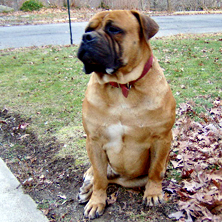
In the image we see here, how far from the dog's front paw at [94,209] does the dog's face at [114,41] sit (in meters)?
1.22

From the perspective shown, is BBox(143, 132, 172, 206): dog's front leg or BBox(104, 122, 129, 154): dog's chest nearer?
BBox(104, 122, 129, 154): dog's chest

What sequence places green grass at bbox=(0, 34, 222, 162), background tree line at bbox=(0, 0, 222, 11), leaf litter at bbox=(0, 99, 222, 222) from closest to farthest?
leaf litter at bbox=(0, 99, 222, 222) < green grass at bbox=(0, 34, 222, 162) < background tree line at bbox=(0, 0, 222, 11)

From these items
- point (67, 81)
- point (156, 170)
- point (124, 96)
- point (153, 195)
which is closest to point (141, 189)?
point (153, 195)

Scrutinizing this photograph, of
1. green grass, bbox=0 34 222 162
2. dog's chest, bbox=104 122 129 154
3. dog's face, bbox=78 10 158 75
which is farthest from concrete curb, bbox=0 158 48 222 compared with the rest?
dog's face, bbox=78 10 158 75

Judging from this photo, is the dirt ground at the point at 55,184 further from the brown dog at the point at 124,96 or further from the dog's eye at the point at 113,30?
the dog's eye at the point at 113,30

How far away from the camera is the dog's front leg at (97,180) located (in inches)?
99.3

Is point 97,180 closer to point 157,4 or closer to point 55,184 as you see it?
point 55,184

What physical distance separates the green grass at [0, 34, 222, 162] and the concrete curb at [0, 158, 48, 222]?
2.40ft

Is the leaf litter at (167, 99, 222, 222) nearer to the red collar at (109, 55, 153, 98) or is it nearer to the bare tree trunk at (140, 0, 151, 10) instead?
the red collar at (109, 55, 153, 98)

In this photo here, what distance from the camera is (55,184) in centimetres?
312

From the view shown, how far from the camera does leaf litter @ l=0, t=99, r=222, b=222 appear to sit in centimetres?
255

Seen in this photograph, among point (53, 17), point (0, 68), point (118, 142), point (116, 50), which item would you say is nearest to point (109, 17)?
point (116, 50)

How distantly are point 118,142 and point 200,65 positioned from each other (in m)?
4.69

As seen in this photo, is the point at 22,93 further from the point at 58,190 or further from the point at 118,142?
the point at 118,142
